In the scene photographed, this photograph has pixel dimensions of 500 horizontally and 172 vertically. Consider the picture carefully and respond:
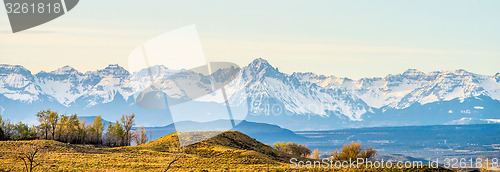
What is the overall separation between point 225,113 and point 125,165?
83.3ft

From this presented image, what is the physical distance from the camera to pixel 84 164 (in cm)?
4244

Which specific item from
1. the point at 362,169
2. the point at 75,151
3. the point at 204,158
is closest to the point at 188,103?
the point at 75,151

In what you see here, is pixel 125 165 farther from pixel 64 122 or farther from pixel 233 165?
pixel 64 122

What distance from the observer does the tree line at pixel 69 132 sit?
2527 inches

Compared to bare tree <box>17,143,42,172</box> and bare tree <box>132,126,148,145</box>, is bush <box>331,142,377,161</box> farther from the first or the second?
bare tree <box>132,126,148,145</box>

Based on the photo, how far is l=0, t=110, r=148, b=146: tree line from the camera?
64.2 meters

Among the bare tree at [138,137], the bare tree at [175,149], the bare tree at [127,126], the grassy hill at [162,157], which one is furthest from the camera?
the bare tree at [138,137]

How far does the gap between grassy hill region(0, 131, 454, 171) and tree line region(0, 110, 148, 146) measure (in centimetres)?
1035

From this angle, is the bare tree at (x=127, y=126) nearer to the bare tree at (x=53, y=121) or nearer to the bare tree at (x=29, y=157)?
the bare tree at (x=53, y=121)

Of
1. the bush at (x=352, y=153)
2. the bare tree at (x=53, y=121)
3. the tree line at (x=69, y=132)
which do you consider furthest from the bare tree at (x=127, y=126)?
the bush at (x=352, y=153)

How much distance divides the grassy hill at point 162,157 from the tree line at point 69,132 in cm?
1035

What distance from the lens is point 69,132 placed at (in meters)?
64.3

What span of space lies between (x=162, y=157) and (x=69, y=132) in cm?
2084

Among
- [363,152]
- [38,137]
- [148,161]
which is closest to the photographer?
[148,161]
